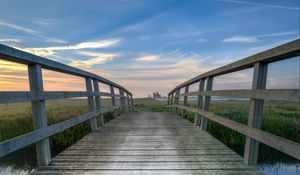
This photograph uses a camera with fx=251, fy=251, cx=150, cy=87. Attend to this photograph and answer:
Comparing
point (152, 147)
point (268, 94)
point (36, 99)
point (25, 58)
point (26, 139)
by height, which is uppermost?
point (25, 58)

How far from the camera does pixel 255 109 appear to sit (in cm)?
286

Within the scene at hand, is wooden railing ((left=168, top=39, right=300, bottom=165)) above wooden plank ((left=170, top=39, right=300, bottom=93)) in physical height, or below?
below

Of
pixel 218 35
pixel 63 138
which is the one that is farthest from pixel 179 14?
pixel 63 138

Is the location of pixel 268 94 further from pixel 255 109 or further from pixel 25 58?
pixel 25 58

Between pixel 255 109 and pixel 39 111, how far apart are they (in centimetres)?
248

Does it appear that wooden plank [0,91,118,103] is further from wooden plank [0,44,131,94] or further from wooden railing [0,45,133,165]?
wooden plank [0,44,131,94]

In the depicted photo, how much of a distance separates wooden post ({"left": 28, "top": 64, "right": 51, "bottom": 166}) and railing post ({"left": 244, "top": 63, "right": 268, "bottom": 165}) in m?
2.38

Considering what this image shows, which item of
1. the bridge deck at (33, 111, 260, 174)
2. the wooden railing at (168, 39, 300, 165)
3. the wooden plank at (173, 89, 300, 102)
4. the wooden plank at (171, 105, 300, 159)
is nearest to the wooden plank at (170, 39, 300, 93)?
the wooden railing at (168, 39, 300, 165)

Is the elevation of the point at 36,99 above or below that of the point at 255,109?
above

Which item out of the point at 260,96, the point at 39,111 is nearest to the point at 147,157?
the point at 39,111

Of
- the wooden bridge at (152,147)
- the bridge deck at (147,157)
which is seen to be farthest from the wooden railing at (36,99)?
the bridge deck at (147,157)

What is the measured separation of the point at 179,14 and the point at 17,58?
899cm

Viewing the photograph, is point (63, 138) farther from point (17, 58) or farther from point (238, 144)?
point (238, 144)

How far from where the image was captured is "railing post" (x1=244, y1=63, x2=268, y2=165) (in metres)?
2.79
